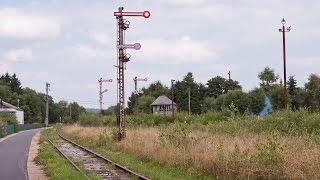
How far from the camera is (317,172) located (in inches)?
485

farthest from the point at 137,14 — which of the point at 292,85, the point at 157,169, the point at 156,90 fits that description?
the point at 156,90

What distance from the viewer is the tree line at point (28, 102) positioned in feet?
544

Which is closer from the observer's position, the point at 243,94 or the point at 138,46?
the point at 138,46

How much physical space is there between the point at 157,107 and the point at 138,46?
356 feet

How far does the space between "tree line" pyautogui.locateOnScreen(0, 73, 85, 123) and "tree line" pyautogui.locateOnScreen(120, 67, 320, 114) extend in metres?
28.1

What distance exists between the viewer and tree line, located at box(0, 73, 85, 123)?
166 m

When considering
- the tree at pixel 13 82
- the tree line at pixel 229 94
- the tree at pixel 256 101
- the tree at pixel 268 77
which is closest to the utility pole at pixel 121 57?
the tree line at pixel 229 94

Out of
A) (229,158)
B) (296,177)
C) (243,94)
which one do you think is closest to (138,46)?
(229,158)

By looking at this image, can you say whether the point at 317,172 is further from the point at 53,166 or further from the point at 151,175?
the point at 53,166

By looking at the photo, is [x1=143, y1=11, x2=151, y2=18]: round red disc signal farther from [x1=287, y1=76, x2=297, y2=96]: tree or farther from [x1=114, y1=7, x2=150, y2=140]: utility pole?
[x1=287, y1=76, x2=297, y2=96]: tree

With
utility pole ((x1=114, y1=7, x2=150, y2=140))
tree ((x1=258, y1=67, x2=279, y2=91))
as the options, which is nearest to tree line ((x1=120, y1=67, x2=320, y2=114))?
tree ((x1=258, y1=67, x2=279, y2=91))

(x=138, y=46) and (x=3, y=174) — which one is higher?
(x=138, y=46)

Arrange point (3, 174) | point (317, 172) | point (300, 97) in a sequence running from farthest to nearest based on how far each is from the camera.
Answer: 1. point (300, 97)
2. point (3, 174)
3. point (317, 172)

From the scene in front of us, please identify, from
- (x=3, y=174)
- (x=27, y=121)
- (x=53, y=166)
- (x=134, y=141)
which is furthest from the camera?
(x=27, y=121)
